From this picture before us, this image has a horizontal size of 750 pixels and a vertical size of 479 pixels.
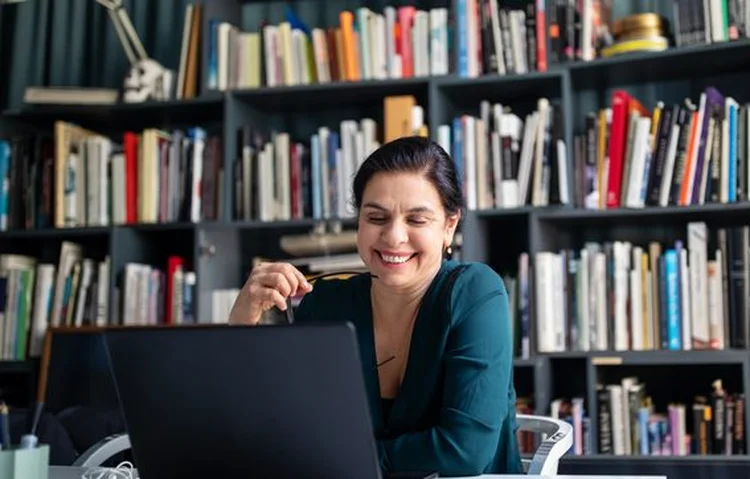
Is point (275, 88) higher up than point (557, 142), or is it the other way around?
point (275, 88)

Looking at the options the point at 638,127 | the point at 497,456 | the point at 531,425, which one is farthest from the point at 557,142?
the point at 497,456

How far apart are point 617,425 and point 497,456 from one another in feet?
4.14

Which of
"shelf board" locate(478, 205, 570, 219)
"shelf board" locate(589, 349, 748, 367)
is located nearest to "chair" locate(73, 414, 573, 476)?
"shelf board" locate(589, 349, 748, 367)

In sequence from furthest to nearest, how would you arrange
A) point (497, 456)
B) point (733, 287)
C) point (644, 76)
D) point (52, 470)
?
point (644, 76) < point (733, 287) < point (497, 456) < point (52, 470)

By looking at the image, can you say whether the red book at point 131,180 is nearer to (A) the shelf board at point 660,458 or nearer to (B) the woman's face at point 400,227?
(A) the shelf board at point 660,458

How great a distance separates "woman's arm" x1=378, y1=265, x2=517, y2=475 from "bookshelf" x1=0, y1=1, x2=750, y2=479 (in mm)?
1248

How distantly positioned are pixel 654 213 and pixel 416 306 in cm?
136

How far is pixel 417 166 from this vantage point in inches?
63.9

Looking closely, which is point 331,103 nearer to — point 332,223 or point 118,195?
point 332,223

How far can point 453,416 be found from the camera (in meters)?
1.34

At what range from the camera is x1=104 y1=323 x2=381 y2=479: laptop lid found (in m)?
0.91

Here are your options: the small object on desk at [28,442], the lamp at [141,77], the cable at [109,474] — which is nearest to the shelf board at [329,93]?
the lamp at [141,77]

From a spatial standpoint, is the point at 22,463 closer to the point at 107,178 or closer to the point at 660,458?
the point at 660,458

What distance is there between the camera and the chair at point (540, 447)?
152cm
